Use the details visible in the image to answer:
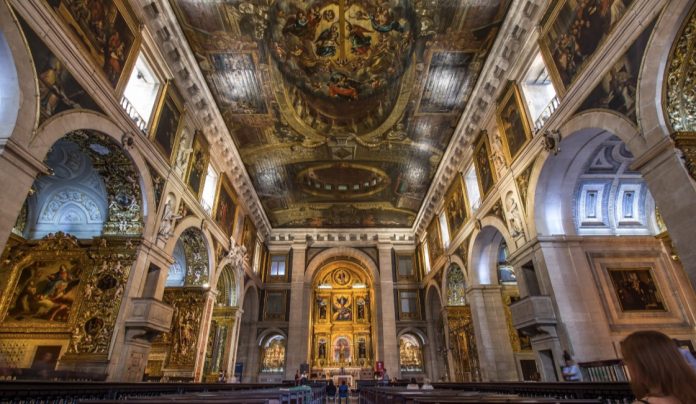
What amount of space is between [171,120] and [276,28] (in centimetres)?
469

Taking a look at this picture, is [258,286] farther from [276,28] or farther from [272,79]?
[276,28]

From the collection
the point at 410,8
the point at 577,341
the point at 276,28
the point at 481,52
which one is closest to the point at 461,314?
the point at 577,341

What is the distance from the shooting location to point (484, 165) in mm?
13336

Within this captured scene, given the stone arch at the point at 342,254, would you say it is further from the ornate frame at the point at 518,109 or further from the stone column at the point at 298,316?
the ornate frame at the point at 518,109

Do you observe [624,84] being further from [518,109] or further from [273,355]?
[273,355]

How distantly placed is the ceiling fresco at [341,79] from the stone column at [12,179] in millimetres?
6610

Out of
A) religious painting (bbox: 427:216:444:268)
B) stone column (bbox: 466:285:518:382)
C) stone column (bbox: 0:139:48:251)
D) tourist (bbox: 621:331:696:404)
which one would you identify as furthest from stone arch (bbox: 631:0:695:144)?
religious painting (bbox: 427:216:444:268)

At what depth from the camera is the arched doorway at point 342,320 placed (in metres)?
22.3

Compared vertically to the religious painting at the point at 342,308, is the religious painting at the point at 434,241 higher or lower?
higher

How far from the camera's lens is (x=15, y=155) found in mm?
5785

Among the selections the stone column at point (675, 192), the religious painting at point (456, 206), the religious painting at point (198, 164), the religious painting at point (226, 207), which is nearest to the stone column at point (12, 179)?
the religious painting at point (198, 164)

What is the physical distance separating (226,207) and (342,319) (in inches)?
479

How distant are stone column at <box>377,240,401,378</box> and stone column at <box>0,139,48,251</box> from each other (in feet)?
60.5

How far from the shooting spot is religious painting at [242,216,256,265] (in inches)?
740
